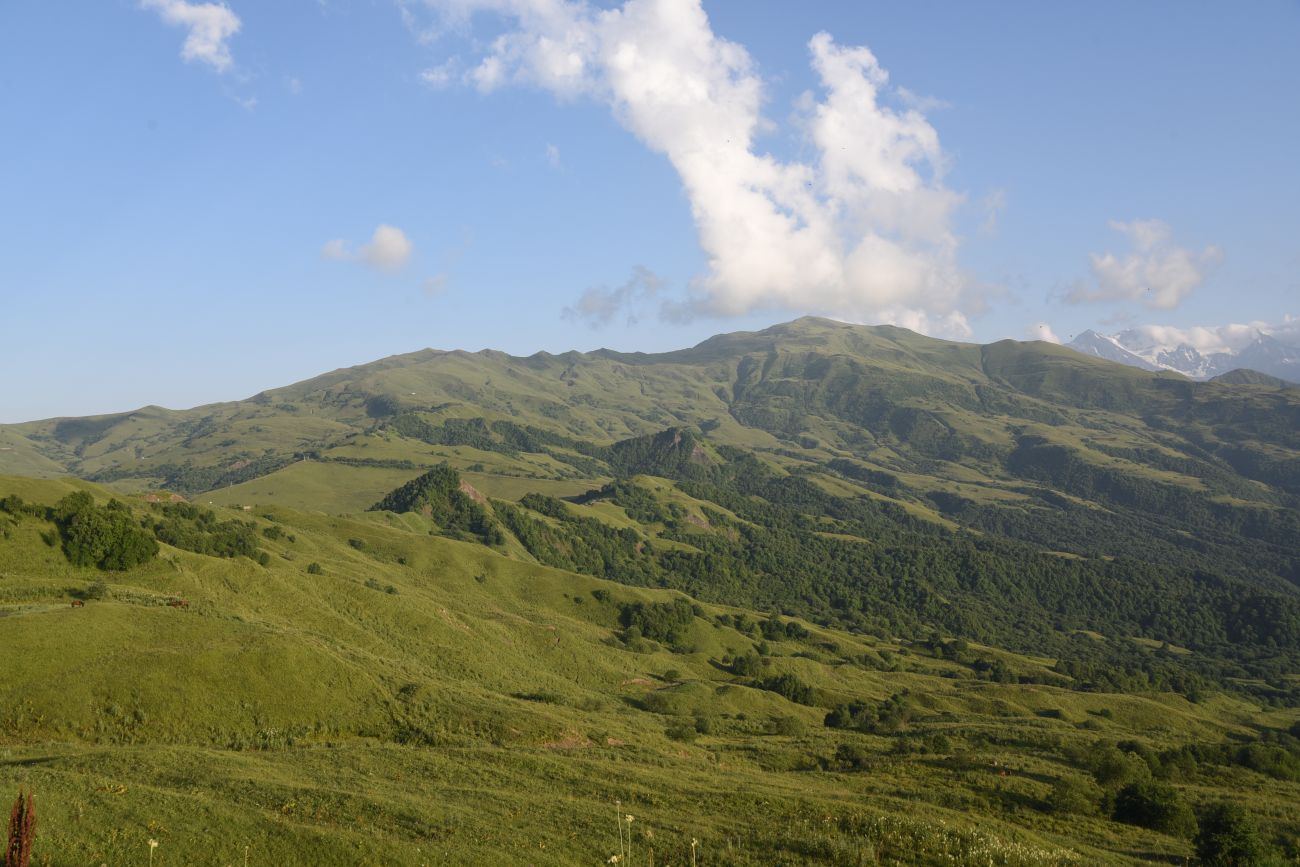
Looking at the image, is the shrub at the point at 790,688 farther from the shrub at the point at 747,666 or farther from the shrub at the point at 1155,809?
the shrub at the point at 1155,809

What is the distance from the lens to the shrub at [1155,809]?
1982 inches

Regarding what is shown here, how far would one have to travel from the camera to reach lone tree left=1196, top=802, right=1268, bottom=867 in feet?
131

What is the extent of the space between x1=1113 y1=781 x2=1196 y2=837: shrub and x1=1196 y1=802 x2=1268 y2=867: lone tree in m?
5.74

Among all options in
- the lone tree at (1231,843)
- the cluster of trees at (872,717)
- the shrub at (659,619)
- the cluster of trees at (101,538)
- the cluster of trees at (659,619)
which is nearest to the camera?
the lone tree at (1231,843)

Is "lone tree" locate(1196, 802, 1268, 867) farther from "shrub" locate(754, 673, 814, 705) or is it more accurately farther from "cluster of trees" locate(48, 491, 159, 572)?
"cluster of trees" locate(48, 491, 159, 572)

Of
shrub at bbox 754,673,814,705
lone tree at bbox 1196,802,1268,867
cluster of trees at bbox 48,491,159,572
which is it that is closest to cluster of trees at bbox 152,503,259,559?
cluster of trees at bbox 48,491,159,572

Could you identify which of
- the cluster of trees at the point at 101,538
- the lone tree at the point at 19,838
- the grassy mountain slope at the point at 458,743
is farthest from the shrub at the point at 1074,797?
the cluster of trees at the point at 101,538

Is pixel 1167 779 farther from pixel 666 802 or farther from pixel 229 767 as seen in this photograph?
pixel 229 767

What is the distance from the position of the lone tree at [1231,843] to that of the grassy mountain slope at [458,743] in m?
1.86

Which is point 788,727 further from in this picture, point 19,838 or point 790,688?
point 19,838

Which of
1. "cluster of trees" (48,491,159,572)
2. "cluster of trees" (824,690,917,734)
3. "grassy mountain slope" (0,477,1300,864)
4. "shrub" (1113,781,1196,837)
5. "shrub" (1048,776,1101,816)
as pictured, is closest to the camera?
"grassy mountain slope" (0,477,1300,864)

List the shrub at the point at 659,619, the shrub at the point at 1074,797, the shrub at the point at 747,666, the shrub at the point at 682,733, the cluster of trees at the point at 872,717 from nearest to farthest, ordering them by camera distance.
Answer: the shrub at the point at 1074,797 → the shrub at the point at 682,733 → the cluster of trees at the point at 872,717 → the shrub at the point at 747,666 → the shrub at the point at 659,619

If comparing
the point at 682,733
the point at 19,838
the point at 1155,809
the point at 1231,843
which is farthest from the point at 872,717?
the point at 19,838

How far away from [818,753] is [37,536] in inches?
3207
